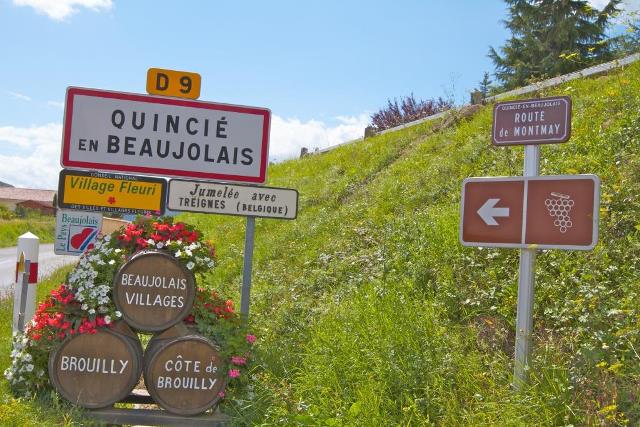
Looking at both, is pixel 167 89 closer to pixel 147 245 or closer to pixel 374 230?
pixel 147 245

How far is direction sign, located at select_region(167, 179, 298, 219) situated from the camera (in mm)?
5676

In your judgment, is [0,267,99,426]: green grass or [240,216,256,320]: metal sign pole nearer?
[0,267,99,426]: green grass

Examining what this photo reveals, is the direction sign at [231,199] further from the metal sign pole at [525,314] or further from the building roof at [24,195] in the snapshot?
the building roof at [24,195]

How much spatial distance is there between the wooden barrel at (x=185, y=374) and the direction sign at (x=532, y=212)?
2204mm

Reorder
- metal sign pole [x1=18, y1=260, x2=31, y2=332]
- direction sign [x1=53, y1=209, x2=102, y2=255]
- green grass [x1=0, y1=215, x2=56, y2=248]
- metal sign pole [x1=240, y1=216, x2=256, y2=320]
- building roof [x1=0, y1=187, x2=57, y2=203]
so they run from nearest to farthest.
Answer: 1. metal sign pole [x1=240, y1=216, x2=256, y2=320]
2. metal sign pole [x1=18, y1=260, x2=31, y2=332]
3. direction sign [x1=53, y1=209, x2=102, y2=255]
4. green grass [x1=0, y1=215, x2=56, y2=248]
5. building roof [x1=0, y1=187, x2=57, y2=203]

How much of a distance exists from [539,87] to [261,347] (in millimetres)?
5403

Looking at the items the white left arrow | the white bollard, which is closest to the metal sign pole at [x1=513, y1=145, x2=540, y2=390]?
the white left arrow

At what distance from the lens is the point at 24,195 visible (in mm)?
92062

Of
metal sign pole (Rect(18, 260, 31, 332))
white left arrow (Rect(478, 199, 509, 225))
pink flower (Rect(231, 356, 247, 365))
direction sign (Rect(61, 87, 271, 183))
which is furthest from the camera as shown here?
metal sign pole (Rect(18, 260, 31, 332))

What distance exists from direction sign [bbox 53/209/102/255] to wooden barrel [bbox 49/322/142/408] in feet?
8.45

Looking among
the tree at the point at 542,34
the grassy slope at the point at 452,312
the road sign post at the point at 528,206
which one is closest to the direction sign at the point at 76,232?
the grassy slope at the point at 452,312

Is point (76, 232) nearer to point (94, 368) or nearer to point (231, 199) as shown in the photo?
point (231, 199)

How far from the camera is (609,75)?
9.15 metres

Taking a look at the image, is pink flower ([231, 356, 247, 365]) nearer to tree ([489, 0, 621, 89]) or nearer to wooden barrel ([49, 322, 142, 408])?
wooden barrel ([49, 322, 142, 408])
